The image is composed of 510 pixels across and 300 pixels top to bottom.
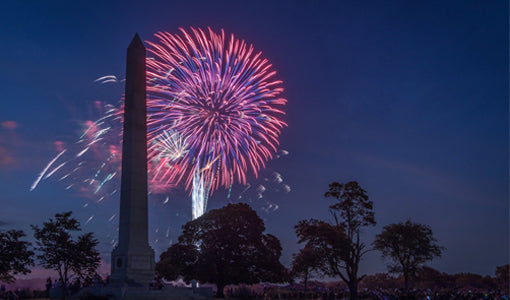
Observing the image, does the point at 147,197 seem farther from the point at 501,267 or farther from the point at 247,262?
the point at 501,267

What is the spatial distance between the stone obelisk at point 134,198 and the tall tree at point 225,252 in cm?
1456

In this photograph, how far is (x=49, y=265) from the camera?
41.1m

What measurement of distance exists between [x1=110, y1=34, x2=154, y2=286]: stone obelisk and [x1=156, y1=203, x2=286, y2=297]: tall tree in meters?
14.6

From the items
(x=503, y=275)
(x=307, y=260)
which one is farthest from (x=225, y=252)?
(x=503, y=275)

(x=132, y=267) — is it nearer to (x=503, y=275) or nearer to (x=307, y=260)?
(x=307, y=260)

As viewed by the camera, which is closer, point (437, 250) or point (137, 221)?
point (137, 221)

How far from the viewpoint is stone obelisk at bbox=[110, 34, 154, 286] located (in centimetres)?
3769

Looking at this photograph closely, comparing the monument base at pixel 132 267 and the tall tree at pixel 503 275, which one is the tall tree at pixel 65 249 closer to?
the monument base at pixel 132 267

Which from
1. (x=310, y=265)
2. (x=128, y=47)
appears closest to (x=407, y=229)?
(x=310, y=265)

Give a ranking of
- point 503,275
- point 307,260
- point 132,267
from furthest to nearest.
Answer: point 503,275, point 307,260, point 132,267

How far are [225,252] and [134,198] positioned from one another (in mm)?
17602

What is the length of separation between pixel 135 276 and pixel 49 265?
364 inches

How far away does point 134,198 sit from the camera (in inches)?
1533

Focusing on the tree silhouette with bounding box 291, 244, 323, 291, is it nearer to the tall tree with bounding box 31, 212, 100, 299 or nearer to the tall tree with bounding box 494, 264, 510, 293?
the tall tree with bounding box 31, 212, 100, 299
